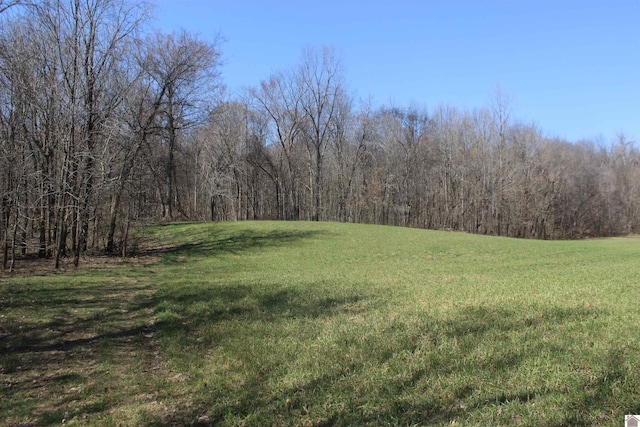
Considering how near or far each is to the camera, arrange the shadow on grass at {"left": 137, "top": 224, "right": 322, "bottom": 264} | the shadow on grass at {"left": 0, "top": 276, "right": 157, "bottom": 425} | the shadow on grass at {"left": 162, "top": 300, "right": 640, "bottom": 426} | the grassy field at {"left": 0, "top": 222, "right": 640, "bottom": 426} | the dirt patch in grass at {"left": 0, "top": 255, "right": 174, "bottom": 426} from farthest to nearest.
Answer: the shadow on grass at {"left": 137, "top": 224, "right": 322, "bottom": 264}
the shadow on grass at {"left": 0, "top": 276, "right": 157, "bottom": 425}
the dirt patch in grass at {"left": 0, "top": 255, "right": 174, "bottom": 426}
the grassy field at {"left": 0, "top": 222, "right": 640, "bottom": 426}
the shadow on grass at {"left": 162, "top": 300, "right": 640, "bottom": 426}

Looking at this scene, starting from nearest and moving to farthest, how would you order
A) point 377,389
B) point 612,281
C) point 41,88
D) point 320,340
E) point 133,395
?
point 377,389 < point 133,395 < point 320,340 < point 612,281 < point 41,88

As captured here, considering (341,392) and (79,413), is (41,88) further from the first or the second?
(341,392)

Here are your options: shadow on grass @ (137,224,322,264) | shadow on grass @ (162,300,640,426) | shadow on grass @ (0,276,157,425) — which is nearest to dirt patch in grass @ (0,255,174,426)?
shadow on grass @ (0,276,157,425)

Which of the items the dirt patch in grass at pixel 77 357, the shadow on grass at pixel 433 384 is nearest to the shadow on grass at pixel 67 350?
the dirt patch in grass at pixel 77 357

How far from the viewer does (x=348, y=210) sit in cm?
4809

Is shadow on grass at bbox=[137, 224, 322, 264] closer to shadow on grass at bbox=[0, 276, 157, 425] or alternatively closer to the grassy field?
shadow on grass at bbox=[0, 276, 157, 425]

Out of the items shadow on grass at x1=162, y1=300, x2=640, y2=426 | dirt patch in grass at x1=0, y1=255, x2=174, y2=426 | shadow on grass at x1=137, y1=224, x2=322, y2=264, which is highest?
shadow on grass at x1=137, y1=224, x2=322, y2=264

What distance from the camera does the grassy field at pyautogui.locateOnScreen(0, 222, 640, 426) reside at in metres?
3.52

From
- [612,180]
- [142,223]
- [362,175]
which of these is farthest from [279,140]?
[612,180]

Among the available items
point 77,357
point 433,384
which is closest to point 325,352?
point 433,384

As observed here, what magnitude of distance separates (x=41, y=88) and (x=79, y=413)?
12.9 metres

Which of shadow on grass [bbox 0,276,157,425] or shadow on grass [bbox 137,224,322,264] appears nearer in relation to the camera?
shadow on grass [bbox 0,276,157,425]

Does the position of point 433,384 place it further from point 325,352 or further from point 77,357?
point 77,357

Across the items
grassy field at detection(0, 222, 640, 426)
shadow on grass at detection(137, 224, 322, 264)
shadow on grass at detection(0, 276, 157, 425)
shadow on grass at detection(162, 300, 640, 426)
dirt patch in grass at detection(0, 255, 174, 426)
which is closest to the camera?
shadow on grass at detection(162, 300, 640, 426)
